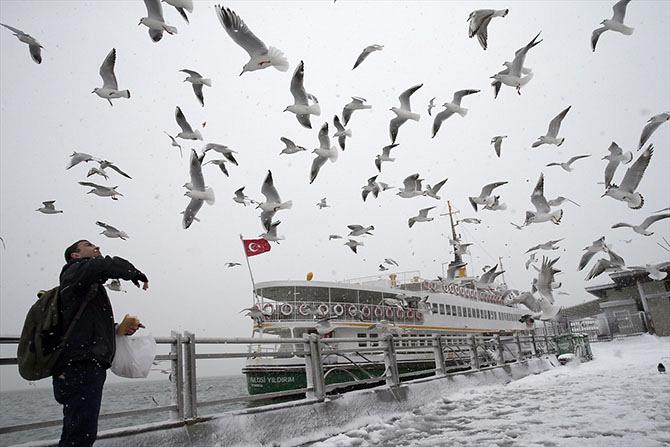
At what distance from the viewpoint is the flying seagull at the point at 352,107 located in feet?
30.8

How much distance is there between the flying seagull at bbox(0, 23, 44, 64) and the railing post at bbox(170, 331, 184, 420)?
583 centimetres

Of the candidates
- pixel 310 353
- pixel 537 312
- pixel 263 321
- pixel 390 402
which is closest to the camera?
pixel 310 353

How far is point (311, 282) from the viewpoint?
19.9 metres

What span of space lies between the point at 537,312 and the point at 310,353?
5475 millimetres

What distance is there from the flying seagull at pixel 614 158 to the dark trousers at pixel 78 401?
31.9 ft

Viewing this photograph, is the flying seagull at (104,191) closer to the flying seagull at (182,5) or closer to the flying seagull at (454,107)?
the flying seagull at (182,5)

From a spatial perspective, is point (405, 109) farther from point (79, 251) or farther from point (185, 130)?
point (79, 251)

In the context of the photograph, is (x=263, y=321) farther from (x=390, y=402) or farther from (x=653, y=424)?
(x=653, y=424)

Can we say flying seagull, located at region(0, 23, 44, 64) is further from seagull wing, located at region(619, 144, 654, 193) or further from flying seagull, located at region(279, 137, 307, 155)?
seagull wing, located at region(619, 144, 654, 193)

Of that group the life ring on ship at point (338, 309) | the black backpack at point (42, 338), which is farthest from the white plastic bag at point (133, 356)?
the life ring on ship at point (338, 309)

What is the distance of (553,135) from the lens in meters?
9.13

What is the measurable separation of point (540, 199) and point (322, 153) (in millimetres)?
4981

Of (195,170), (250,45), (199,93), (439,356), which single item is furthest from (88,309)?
(439,356)

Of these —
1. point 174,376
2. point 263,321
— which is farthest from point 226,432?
point 263,321
